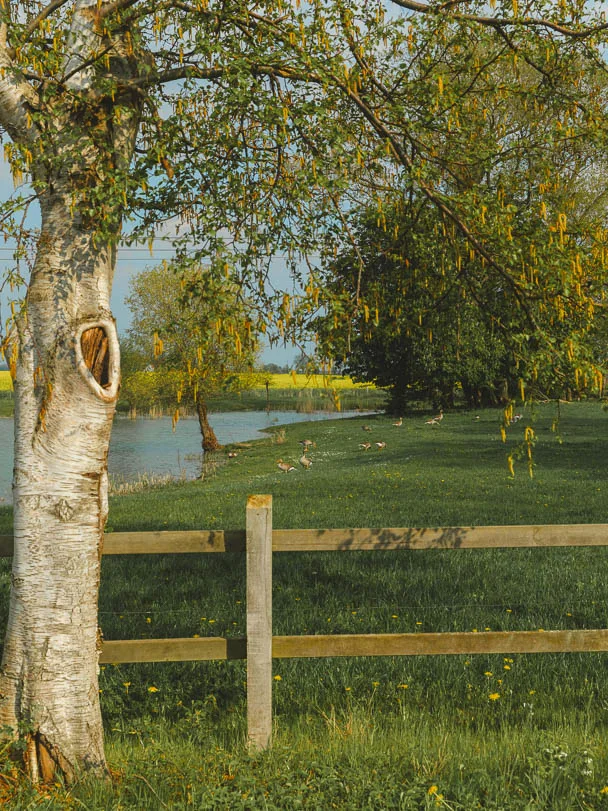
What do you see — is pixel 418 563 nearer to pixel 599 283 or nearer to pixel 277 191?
pixel 599 283

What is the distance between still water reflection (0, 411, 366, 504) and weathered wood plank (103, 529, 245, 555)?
22.1m

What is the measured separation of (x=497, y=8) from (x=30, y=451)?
5.22 metres

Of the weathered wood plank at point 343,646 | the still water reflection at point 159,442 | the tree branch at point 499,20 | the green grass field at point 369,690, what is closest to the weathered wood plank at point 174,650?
the weathered wood plank at point 343,646

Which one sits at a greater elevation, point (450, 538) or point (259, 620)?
point (450, 538)

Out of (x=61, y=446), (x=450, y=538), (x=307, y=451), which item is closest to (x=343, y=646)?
(x=450, y=538)

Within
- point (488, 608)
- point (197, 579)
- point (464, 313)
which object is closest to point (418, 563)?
point (488, 608)

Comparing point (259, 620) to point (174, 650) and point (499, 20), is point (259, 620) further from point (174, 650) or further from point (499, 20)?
point (499, 20)

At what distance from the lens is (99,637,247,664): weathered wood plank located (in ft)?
17.1

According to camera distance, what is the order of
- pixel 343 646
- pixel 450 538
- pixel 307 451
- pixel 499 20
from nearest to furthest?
pixel 343 646
pixel 450 538
pixel 499 20
pixel 307 451

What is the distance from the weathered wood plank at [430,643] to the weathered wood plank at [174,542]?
2.42ft

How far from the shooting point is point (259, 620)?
5.11 meters

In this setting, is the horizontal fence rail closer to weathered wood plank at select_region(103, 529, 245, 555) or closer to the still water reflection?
weathered wood plank at select_region(103, 529, 245, 555)

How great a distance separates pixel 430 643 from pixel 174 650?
1767 mm

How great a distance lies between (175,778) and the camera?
4.63m
